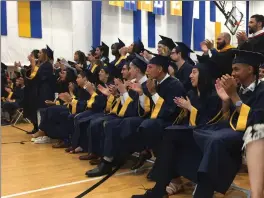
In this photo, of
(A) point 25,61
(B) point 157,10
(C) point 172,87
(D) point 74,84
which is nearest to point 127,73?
(C) point 172,87

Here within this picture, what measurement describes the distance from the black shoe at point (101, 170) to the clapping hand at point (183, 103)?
1268mm

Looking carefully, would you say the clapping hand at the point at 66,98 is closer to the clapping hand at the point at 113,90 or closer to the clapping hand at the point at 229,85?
the clapping hand at the point at 113,90

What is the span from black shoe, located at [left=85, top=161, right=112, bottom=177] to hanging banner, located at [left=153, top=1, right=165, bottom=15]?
8.08m

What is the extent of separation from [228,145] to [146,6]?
356 inches

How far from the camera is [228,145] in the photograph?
8.28ft

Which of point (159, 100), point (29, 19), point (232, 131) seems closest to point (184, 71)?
point (159, 100)

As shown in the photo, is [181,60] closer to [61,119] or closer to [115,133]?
[115,133]

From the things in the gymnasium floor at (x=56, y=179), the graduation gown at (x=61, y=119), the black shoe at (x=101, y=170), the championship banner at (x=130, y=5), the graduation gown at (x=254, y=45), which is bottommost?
the gymnasium floor at (x=56, y=179)

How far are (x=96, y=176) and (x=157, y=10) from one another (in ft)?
27.4

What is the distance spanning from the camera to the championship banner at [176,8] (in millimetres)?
11484

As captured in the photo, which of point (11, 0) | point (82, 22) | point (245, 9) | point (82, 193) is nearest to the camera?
point (82, 193)

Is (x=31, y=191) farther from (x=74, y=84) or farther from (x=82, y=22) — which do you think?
(x=82, y=22)

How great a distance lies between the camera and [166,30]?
1180cm

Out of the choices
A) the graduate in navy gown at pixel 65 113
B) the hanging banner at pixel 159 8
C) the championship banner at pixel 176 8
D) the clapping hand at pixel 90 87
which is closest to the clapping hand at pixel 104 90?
the clapping hand at pixel 90 87
